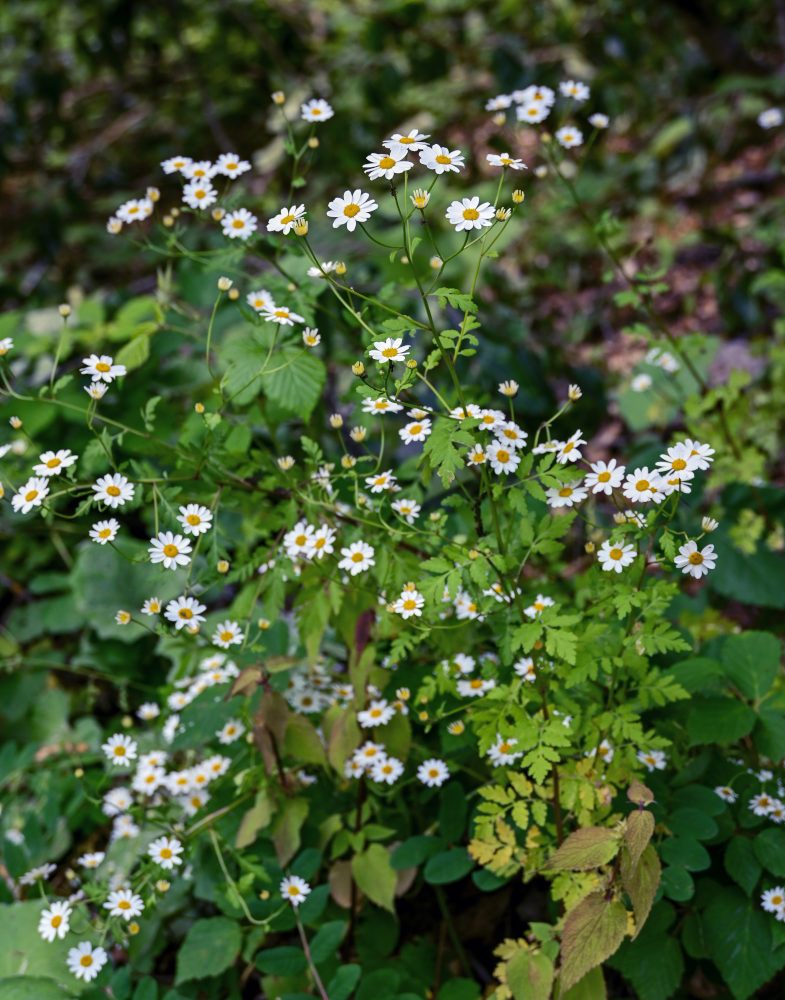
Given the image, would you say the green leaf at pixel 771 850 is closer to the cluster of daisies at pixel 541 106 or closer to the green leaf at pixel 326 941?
the green leaf at pixel 326 941

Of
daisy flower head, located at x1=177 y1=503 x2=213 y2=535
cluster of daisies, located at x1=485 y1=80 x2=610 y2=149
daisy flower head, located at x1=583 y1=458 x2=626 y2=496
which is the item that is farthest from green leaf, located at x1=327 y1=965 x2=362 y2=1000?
cluster of daisies, located at x1=485 y1=80 x2=610 y2=149

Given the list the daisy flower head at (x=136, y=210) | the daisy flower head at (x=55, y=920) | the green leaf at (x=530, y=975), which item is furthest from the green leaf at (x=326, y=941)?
the daisy flower head at (x=136, y=210)

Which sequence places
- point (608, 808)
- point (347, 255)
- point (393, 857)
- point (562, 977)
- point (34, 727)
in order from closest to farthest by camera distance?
point (562, 977) < point (608, 808) < point (393, 857) < point (34, 727) < point (347, 255)

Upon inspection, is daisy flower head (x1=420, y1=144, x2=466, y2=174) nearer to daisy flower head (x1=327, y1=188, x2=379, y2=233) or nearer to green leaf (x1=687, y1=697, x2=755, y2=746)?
daisy flower head (x1=327, y1=188, x2=379, y2=233)

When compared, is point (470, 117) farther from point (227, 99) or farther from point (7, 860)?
point (7, 860)

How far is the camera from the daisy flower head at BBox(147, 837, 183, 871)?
1.31 meters

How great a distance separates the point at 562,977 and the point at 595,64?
3.79 meters

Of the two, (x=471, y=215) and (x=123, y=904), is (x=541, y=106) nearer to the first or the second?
(x=471, y=215)

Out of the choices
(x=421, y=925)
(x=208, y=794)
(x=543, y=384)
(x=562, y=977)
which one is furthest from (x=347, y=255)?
(x=562, y=977)

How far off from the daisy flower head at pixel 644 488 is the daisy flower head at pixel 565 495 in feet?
0.22

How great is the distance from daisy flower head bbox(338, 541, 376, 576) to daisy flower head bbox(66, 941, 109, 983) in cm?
67

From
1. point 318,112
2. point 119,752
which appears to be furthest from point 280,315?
point 119,752

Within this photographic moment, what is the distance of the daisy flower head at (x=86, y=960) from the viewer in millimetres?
1288

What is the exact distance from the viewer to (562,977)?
1.02 m
